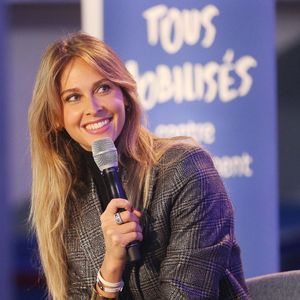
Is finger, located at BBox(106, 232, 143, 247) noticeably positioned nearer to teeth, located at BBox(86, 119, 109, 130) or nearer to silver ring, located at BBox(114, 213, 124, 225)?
silver ring, located at BBox(114, 213, 124, 225)

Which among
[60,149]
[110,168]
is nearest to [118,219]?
[110,168]

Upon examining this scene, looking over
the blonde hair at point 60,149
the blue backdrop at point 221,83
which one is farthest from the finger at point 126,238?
the blue backdrop at point 221,83

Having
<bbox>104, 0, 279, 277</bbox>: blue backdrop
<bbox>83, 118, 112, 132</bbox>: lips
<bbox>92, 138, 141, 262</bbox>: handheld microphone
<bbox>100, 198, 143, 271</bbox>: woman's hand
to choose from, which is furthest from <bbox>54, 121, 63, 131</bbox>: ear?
<bbox>104, 0, 279, 277</bbox>: blue backdrop

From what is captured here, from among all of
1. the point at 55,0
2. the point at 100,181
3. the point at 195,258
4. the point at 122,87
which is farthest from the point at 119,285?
the point at 55,0

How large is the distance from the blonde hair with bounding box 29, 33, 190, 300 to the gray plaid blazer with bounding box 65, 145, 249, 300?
0.06m

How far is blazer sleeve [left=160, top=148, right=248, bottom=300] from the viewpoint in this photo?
5.81ft

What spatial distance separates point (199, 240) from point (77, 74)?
0.46 metres

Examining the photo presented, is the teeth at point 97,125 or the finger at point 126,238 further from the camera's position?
the teeth at point 97,125

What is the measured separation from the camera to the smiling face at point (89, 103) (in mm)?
1820

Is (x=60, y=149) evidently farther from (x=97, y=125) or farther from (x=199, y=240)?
(x=199, y=240)

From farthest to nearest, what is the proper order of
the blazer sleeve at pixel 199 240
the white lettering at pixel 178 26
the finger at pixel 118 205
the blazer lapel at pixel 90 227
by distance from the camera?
the white lettering at pixel 178 26 → the blazer lapel at pixel 90 227 → the blazer sleeve at pixel 199 240 → the finger at pixel 118 205

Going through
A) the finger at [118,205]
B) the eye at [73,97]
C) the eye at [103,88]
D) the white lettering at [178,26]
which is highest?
the white lettering at [178,26]

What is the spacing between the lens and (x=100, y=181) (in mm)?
1986

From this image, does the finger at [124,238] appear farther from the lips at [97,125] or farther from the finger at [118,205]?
the lips at [97,125]
